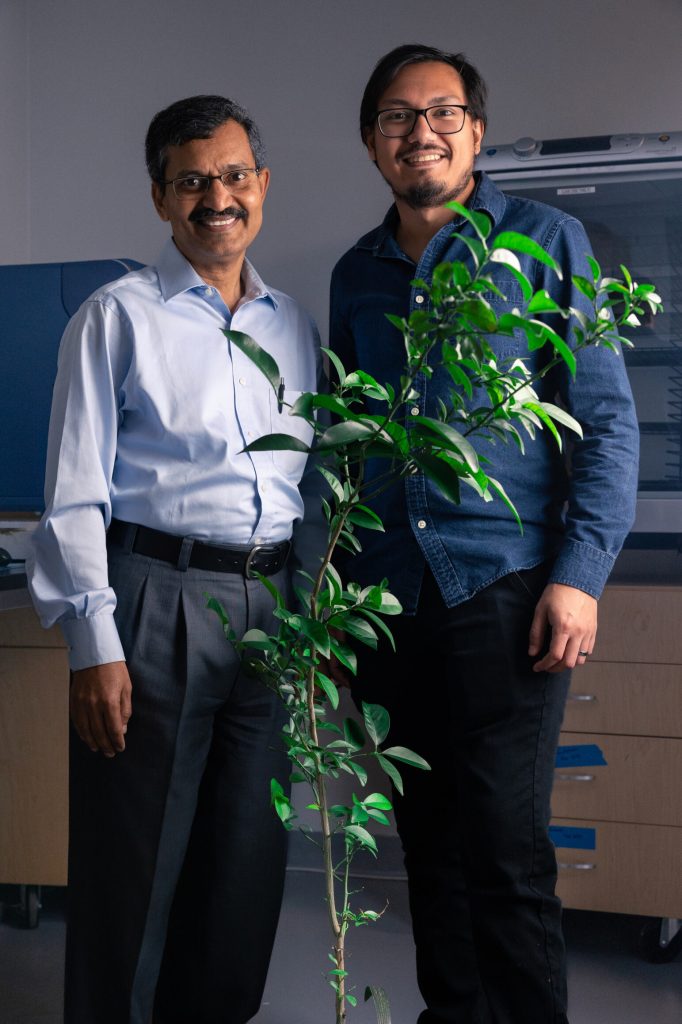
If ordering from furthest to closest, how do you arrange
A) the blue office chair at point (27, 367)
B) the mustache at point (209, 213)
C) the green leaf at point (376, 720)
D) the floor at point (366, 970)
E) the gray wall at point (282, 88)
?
the gray wall at point (282, 88) → the blue office chair at point (27, 367) → the floor at point (366, 970) → the mustache at point (209, 213) → the green leaf at point (376, 720)

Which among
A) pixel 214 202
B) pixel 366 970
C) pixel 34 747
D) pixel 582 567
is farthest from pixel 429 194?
pixel 366 970

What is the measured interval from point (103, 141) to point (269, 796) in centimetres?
199

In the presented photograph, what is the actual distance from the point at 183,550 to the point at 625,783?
43.6 inches

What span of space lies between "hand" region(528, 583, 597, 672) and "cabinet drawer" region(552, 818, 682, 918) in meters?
0.84

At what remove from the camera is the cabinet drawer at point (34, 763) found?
2.00 metres

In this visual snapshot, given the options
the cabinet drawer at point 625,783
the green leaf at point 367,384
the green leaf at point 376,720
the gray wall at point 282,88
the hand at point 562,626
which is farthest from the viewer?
the gray wall at point 282,88

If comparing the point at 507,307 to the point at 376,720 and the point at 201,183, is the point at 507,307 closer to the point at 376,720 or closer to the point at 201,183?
the point at 201,183

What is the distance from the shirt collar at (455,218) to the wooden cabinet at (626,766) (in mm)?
869

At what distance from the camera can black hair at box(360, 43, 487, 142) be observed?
4.43 ft

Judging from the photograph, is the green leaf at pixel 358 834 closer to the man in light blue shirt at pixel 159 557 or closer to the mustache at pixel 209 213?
the man in light blue shirt at pixel 159 557

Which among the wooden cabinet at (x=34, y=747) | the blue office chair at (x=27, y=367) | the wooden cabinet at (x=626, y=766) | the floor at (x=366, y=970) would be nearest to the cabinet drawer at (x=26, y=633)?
the wooden cabinet at (x=34, y=747)

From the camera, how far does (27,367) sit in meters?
2.11

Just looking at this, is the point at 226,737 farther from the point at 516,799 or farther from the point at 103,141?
the point at 103,141

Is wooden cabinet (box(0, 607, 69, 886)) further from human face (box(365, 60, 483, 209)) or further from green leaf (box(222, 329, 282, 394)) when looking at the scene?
green leaf (box(222, 329, 282, 394))
